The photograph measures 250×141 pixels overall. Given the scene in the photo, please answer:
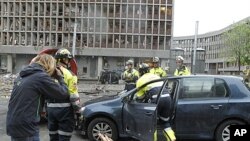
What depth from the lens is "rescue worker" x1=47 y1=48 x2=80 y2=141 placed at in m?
6.32

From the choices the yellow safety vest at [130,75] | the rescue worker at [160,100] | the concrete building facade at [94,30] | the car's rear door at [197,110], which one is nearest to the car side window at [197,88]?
the car's rear door at [197,110]

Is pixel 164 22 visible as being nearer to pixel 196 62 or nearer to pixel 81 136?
pixel 196 62

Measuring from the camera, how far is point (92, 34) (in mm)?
71938

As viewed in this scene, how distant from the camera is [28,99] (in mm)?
4555

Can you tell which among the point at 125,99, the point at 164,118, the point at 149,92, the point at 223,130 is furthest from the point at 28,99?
the point at 223,130

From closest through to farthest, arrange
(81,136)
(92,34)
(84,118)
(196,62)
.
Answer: (84,118), (81,136), (196,62), (92,34)

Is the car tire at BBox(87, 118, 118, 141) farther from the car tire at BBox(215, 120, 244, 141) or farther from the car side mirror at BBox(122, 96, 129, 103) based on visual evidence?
the car tire at BBox(215, 120, 244, 141)

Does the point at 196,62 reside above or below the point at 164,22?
below

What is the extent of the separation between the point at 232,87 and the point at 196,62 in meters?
26.6

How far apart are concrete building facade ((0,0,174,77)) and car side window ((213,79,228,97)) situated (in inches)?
2440

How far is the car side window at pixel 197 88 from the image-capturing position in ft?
27.6

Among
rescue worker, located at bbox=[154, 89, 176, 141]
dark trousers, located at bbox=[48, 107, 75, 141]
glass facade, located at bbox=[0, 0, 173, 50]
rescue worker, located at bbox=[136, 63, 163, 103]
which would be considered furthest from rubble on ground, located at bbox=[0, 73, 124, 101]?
glass facade, located at bbox=[0, 0, 173, 50]

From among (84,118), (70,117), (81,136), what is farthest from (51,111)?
(81,136)

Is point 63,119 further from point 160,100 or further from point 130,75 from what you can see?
point 130,75
